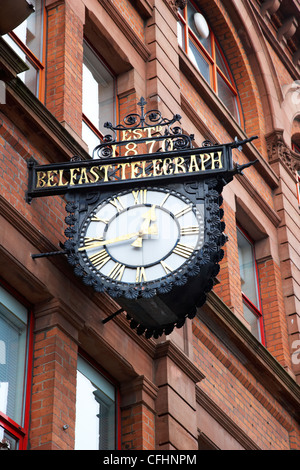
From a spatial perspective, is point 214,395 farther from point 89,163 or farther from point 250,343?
point 89,163

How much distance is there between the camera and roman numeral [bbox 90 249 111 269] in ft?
39.9

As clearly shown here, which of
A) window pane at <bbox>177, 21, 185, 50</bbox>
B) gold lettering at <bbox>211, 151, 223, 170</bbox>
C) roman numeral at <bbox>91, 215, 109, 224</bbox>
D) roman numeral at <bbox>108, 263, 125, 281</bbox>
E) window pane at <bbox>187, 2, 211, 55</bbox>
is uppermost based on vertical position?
window pane at <bbox>187, 2, 211, 55</bbox>

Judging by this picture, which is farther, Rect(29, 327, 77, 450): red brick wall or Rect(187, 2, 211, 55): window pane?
Rect(187, 2, 211, 55): window pane

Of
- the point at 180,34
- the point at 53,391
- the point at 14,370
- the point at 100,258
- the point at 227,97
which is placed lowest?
the point at 53,391

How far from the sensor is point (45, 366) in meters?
12.1

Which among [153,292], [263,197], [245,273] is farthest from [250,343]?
[153,292]

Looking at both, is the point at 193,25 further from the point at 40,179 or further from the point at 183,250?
the point at 183,250

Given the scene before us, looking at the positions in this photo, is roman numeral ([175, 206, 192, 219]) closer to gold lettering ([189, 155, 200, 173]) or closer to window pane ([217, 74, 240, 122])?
gold lettering ([189, 155, 200, 173])

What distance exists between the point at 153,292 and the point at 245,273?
26.1 ft

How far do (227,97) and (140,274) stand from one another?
10354 mm

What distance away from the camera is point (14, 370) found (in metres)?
12.1

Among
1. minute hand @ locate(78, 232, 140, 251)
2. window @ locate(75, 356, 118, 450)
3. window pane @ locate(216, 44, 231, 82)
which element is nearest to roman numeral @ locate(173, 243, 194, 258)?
minute hand @ locate(78, 232, 140, 251)

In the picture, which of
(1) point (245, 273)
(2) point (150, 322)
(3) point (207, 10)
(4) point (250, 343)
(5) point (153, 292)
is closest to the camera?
(5) point (153, 292)

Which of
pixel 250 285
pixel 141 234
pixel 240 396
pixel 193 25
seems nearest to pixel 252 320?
pixel 250 285
